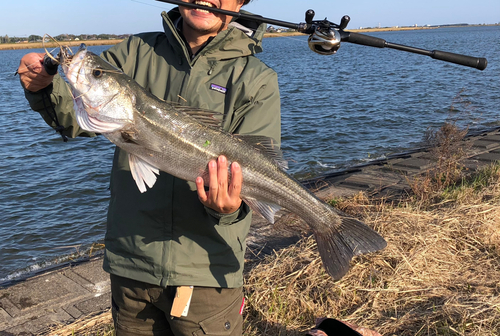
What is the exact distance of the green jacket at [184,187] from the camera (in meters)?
2.79

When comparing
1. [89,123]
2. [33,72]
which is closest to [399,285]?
[89,123]

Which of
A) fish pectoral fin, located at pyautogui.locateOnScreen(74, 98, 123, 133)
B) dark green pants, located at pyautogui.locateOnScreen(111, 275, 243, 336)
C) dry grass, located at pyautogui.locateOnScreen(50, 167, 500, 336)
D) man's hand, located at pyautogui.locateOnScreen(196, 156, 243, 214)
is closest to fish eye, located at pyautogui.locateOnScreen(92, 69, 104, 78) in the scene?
fish pectoral fin, located at pyautogui.locateOnScreen(74, 98, 123, 133)

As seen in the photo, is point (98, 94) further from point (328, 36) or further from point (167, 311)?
point (328, 36)

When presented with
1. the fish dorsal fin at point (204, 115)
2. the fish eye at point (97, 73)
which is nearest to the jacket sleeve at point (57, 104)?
the fish eye at point (97, 73)

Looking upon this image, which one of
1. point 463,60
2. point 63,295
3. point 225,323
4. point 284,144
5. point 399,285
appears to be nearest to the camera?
point 225,323

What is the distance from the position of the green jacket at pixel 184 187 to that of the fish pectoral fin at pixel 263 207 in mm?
59

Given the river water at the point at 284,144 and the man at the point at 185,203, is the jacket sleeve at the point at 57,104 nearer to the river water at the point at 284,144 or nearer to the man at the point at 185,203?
the man at the point at 185,203

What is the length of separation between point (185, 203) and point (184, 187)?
0.11m

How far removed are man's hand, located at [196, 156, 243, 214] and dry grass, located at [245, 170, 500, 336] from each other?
2.06 metres

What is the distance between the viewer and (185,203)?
112 inches

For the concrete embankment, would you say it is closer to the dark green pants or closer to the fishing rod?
the dark green pants

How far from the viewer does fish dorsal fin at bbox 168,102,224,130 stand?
284cm

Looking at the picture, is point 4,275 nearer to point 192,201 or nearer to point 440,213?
point 192,201

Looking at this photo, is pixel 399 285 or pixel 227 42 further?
pixel 399 285
